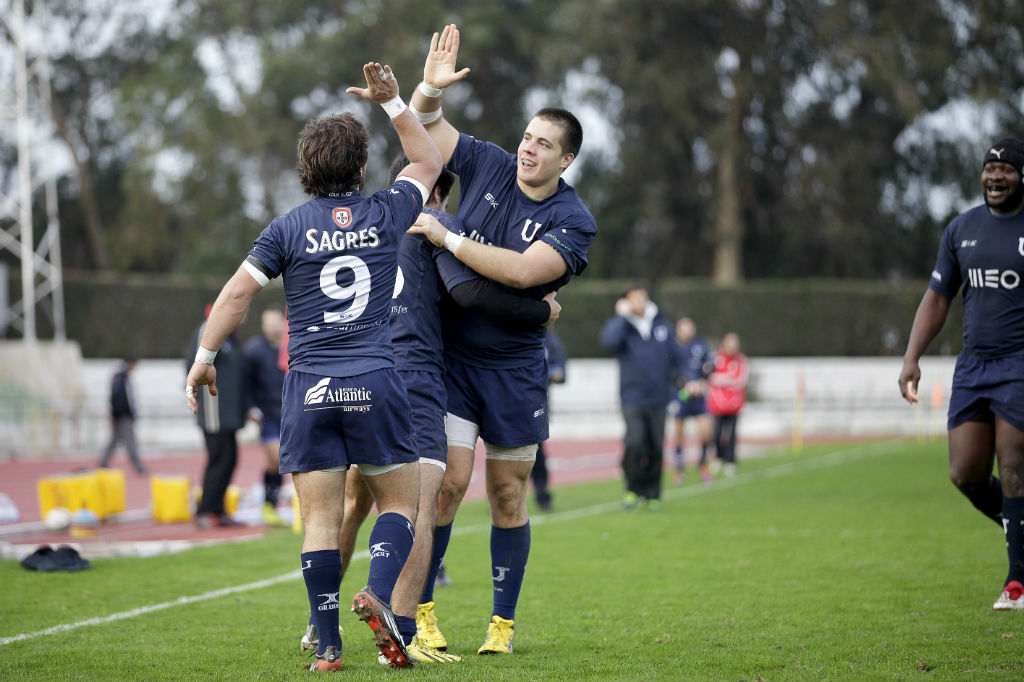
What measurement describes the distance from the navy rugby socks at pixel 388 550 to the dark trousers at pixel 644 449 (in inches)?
303

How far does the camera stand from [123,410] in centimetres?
1823

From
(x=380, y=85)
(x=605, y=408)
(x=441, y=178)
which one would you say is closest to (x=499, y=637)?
(x=441, y=178)

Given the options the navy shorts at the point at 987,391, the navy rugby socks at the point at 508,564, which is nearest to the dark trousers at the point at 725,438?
the navy shorts at the point at 987,391

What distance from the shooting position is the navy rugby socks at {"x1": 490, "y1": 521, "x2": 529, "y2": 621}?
5.36 m

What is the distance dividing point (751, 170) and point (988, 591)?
29935 mm

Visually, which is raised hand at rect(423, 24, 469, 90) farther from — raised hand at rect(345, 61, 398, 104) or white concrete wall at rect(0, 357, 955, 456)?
white concrete wall at rect(0, 357, 955, 456)

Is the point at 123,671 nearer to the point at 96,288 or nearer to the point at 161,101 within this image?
the point at 96,288

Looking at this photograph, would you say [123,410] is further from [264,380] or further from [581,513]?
[581,513]

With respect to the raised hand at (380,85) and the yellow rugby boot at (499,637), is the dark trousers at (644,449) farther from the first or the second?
the raised hand at (380,85)

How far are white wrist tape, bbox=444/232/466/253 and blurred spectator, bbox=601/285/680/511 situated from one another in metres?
7.50

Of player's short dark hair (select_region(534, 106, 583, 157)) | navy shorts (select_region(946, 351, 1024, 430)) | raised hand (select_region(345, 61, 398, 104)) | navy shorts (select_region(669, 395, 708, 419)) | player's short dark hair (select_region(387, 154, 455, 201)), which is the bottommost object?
navy shorts (select_region(669, 395, 708, 419))

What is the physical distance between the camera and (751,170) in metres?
35.6

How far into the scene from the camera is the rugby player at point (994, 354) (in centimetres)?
615

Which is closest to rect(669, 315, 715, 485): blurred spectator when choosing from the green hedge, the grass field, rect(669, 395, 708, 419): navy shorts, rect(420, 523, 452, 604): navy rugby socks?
rect(669, 395, 708, 419): navy shorts
